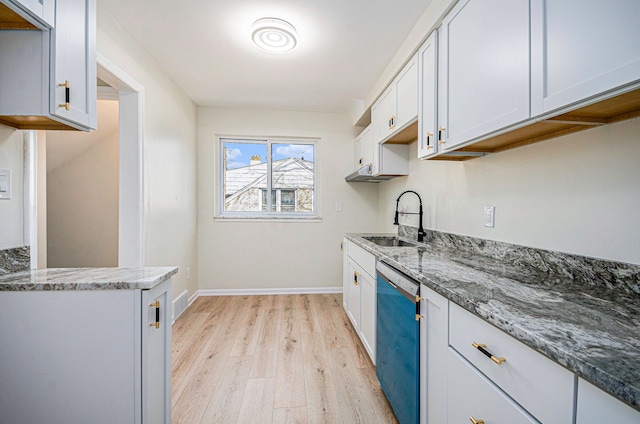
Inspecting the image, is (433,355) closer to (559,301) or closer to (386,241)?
(559,301)

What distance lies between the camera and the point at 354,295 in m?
2.52

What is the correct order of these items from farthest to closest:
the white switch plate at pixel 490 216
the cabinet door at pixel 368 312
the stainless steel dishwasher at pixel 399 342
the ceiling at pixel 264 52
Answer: the cabinet door at pixel 368 312
the ceiling at pixel 264 52
the white switch plate at pixel 490 216
the stainless steel dishwasher at pixel 399 342

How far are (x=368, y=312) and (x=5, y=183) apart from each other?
214cm

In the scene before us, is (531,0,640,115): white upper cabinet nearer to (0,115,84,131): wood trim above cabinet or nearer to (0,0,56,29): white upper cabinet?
(0,0,56,29): white upper cabinet

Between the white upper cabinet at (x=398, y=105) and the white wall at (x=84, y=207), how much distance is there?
3337 millimetres

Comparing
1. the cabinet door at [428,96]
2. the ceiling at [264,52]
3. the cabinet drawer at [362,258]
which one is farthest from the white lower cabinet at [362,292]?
the ceiling at [264,52]

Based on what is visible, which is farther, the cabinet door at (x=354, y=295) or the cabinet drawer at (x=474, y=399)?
the cabinet door at (x=354, y=295)

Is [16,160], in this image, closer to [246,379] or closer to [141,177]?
[141,177]

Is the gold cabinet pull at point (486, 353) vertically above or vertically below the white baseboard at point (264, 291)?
above

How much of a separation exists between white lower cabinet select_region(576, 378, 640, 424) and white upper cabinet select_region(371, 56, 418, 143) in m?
1.71

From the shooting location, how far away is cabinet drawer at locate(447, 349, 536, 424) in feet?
2.43

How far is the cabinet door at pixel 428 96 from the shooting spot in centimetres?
165

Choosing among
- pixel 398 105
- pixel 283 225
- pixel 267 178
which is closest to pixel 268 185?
pixel 267 178

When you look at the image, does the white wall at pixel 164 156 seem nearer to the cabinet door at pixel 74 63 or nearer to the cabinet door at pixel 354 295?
the cabinet door at pixel 74 63
